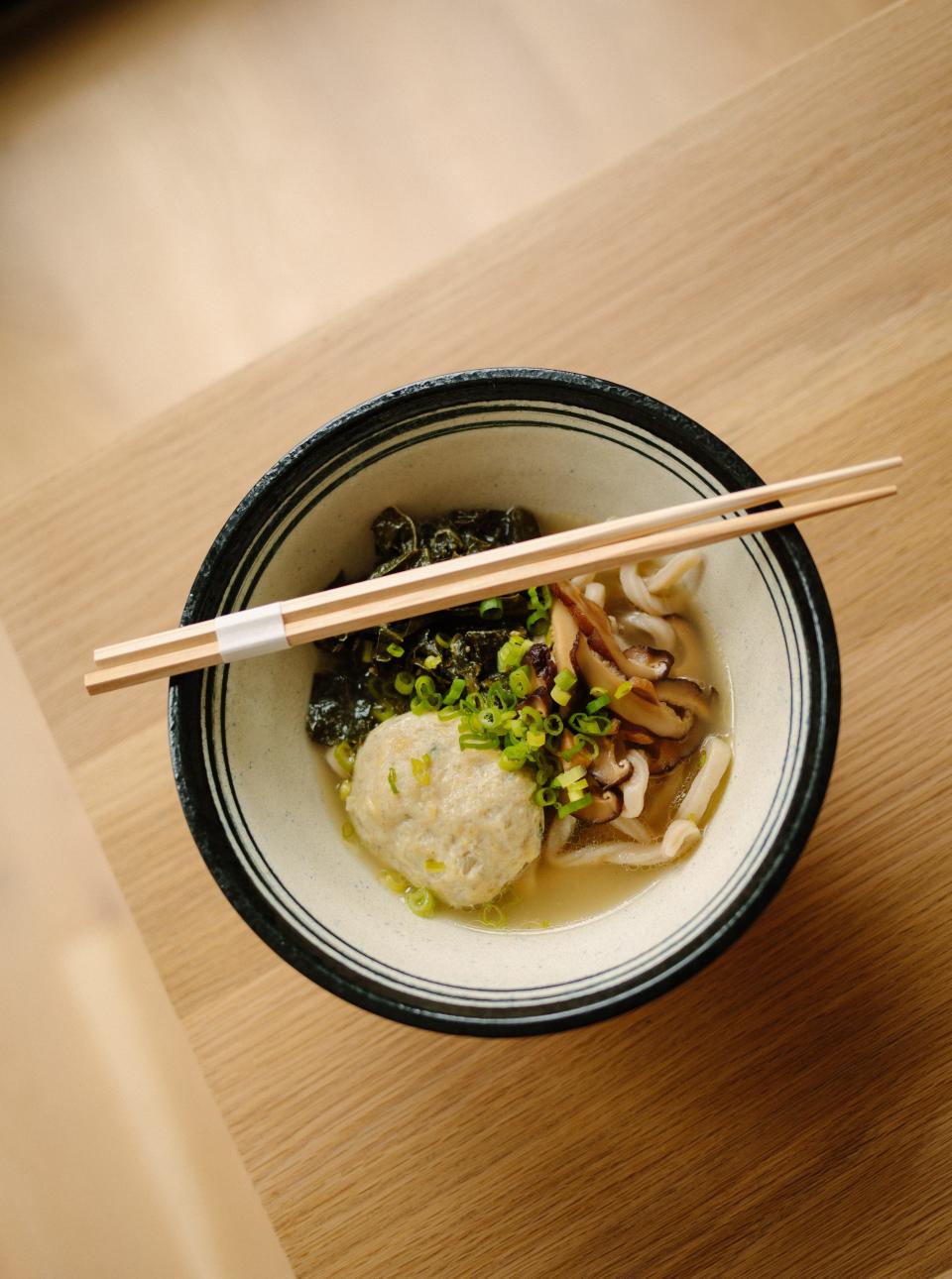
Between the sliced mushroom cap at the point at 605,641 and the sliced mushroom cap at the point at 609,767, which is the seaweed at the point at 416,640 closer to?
the sliced mushroom cap at the point at 605,641

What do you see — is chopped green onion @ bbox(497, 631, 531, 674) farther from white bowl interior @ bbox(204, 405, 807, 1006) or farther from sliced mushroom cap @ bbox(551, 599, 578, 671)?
white bowl interior @ bbox(204, 405, 807, 1006)

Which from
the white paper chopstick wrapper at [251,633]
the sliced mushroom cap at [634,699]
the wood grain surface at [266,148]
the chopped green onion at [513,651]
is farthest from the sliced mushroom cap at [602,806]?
the wood grain surface at [266,148]

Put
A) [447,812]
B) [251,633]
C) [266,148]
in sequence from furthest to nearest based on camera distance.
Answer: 1. [266,148]
2. [447,812]
3. [251,633]

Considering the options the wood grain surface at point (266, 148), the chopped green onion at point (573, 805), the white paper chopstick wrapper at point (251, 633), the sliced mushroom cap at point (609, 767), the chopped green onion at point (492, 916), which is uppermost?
the wood grain surface at point (266, 148)

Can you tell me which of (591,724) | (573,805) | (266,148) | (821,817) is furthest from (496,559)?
(266,148)

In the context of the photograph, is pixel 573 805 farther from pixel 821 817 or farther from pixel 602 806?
pixel 821 817
